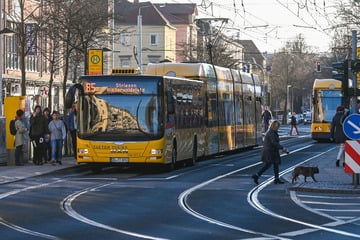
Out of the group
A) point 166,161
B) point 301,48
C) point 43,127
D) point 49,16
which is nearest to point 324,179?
point 166,161

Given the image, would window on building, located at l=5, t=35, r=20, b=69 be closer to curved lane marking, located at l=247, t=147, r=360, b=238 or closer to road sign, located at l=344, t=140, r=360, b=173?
curved lane marking, located at l=247, t=147, r=360, b=238

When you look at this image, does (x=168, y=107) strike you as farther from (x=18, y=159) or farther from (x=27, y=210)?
(x=27, y=210)

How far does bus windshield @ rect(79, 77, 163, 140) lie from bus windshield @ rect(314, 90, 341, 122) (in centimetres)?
2438

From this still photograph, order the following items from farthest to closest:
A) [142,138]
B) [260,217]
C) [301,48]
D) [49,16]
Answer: [301,48]
[49,16]
[142,138]
[260,217]

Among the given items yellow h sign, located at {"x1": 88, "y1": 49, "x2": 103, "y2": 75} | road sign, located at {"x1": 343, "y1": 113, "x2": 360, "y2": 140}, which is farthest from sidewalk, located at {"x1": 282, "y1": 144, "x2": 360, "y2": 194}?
yellow h sign, located at {"x1": 88, "y1": 49, "x2": 103, "y2": 75}

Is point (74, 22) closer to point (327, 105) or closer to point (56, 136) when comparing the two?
point (56, 136)

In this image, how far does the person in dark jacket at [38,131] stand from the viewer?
28.4 meters

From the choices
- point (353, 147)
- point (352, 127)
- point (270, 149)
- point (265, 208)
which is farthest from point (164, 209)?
point (270, 149)

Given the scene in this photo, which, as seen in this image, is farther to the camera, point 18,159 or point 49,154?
point 49,154

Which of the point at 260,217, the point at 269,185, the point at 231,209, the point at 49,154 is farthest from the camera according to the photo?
the point at 49,154

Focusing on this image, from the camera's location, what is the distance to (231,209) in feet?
54.6

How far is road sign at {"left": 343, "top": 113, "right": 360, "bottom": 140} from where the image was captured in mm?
20906

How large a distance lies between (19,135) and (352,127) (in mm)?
11091

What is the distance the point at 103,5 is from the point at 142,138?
16.4m
